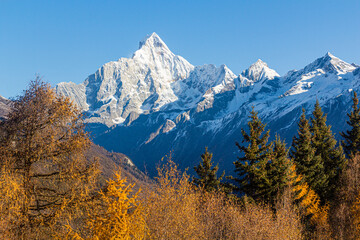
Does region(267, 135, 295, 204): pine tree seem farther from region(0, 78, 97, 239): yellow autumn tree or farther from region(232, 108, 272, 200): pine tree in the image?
region(0, 78, 97, 239): yellow autumn tree

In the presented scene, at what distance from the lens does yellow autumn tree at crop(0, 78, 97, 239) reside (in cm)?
1216

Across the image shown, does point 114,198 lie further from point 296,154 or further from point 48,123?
point 296,154

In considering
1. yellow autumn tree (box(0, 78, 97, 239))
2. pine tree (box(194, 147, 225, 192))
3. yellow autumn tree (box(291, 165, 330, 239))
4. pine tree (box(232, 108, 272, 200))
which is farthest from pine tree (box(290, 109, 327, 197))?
yellow autumn tree (box(0, 78, 97, 239))

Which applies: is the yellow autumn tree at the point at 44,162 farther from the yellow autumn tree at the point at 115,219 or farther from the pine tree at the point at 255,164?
the pine tree at the point at 255,164

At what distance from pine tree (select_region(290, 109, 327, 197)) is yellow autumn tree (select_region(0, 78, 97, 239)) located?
117 ft

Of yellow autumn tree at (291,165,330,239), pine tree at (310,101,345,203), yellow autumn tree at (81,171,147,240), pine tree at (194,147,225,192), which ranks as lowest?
yellow autumn tree at (81,171,147,240)

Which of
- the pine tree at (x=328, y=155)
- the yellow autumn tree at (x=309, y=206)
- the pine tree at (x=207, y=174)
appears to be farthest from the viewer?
the pine tree at (x=328, y=155)

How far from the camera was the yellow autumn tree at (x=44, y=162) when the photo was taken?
12.2m

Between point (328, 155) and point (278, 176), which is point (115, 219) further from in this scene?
point (328, 155)

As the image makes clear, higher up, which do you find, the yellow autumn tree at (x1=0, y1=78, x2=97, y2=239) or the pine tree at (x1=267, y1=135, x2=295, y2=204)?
the pine tree at (x1=267, y1=135, x2=295, y2=204)

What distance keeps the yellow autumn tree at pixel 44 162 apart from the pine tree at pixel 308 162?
117ft

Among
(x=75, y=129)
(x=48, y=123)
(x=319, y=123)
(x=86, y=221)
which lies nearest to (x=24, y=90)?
(x=48, y=123)

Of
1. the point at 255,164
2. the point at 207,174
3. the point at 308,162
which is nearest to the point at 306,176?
the point at 308,162

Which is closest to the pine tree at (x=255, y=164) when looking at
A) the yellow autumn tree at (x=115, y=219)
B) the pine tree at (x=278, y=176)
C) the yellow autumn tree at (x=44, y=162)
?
the pine tree at (x=278, y=176)
